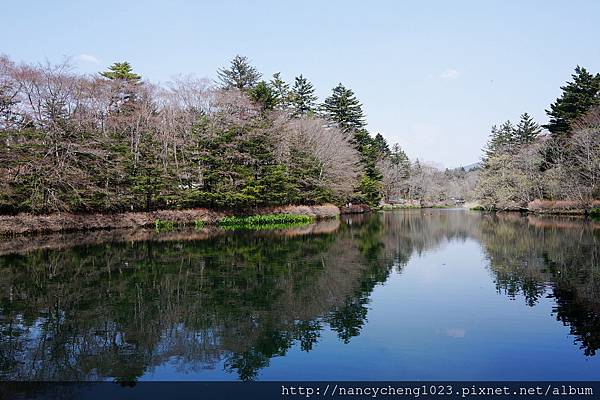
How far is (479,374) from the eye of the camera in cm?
622

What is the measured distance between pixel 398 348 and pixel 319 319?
6.71 ft

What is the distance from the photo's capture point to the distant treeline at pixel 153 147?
27266mm

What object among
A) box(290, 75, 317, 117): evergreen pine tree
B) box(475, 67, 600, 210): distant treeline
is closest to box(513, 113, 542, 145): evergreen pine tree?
box(475, 67, 600, 210): distant treeline

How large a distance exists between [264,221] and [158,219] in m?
8.25

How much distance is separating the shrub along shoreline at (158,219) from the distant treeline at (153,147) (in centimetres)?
78

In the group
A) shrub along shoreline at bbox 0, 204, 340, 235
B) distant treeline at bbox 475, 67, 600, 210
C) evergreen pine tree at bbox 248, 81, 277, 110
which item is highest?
evergreen pine tree at bbox 248, 81, 277, 110

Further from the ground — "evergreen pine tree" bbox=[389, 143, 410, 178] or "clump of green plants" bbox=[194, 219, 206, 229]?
"evergreen pine tree" bbox=[389, 143, 410, 178]

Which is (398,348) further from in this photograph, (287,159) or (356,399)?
(287,159)

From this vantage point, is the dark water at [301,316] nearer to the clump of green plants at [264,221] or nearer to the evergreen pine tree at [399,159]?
the clump of green plants at [264,221]

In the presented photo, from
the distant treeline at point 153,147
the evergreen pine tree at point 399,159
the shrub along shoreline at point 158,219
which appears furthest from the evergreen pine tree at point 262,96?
the evergreen pine tree at point 399,159

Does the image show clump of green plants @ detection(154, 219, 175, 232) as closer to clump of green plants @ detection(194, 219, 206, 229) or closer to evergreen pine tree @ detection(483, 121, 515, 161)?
clump of green plants @ detection(194, 219, 206, 229)

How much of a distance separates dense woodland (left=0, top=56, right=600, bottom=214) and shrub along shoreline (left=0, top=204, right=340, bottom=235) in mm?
719

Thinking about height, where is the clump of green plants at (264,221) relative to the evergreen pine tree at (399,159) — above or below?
below

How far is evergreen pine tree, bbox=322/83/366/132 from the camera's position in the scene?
2163 inches
